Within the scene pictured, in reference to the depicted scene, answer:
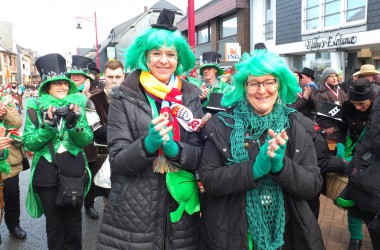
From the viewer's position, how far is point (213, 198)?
82.2 inches

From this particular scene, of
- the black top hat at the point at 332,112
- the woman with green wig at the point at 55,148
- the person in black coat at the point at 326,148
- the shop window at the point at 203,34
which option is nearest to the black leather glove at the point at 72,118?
the woman with green wig at the point at 55,148

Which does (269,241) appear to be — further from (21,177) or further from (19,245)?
(21,177)

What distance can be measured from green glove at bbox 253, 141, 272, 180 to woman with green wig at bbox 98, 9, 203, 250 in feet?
1.25

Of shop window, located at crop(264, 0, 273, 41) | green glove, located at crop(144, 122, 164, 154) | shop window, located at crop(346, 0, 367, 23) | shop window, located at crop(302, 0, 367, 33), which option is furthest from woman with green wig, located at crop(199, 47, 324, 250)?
shop window, located at crop(264, 0, 273, 41)

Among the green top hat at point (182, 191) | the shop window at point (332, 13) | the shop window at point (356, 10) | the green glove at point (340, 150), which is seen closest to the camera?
the green top hat at point (182, 191)

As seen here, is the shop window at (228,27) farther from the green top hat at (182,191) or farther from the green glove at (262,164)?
the green glove at (262,164)

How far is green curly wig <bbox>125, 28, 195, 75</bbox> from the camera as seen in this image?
2.15 meters

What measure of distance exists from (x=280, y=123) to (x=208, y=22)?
2174 centimetres

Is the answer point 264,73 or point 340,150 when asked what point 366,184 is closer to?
point 340,150

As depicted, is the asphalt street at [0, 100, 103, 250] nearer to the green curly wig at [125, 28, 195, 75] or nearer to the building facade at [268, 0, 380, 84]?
the green curly wig at [125, 28, 195, 75]

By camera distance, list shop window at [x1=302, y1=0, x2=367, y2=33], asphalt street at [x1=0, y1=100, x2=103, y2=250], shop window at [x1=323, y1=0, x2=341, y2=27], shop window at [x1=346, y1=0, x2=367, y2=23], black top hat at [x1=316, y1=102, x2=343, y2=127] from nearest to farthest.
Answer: black top hat at [x1=316, y1=102, x2=343, y2=127]
asphalt street at [x1=0, y1=100, x2=103, y2=250]
shop window at [x1=346, y1=0, x2=367, y2=23]
shop window at [x1=302, y1=0, x2=367, y2=33]
shop window at [x1=323, y1=0, x2=341, y2=27]

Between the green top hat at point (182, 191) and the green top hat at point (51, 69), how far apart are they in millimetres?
1750

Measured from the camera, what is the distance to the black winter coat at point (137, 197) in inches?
79.9

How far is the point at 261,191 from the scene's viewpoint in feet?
6.68
